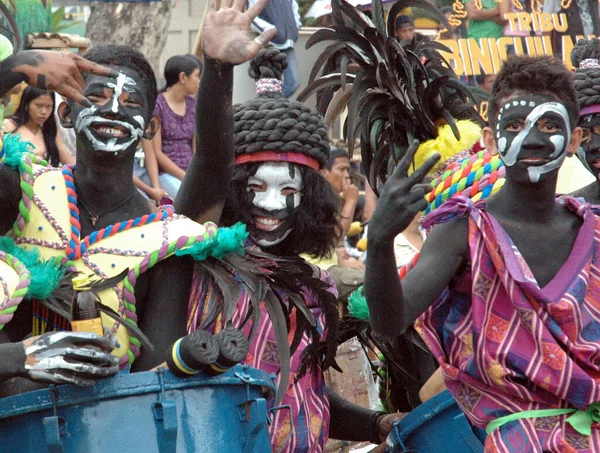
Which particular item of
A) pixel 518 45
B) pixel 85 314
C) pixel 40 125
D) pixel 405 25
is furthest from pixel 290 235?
pixel 518 45

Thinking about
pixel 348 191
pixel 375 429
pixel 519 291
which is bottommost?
pixel 375 429

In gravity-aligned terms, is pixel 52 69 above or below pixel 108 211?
above

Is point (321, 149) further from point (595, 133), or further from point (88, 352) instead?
point (88, 352)

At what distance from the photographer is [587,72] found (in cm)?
492

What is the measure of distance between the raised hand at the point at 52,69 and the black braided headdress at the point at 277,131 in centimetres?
122

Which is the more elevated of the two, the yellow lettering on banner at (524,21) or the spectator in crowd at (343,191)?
the yellow lettering on banner at (524,21)

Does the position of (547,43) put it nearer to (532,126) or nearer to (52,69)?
(532,126)

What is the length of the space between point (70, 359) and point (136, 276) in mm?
663

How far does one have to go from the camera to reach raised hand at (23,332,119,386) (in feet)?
9.87

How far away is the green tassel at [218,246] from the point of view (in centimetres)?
367

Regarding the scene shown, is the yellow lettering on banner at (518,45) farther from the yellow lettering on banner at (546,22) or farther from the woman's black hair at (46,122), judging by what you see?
the woman's black hair at (46,122)

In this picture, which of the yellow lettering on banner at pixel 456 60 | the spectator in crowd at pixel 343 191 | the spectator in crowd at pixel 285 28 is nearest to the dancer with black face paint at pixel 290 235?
the spectator in crowd at pixel 343 191

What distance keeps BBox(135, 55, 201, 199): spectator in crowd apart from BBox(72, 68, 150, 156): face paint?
3560mm

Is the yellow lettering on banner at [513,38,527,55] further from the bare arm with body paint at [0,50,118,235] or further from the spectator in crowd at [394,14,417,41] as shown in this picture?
the bare arm with body paint at [0,50,118,235]
